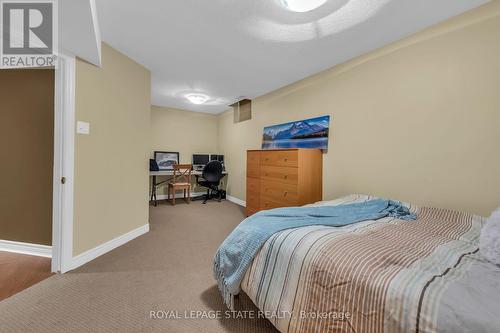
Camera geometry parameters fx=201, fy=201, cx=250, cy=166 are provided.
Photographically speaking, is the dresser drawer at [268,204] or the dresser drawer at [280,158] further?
the dresser drawer at [268,204]

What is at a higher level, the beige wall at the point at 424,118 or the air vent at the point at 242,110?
the air vent at the point at 242,110

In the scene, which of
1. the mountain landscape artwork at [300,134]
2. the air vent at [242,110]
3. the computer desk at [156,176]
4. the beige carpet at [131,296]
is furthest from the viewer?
the air vent at [242,110]

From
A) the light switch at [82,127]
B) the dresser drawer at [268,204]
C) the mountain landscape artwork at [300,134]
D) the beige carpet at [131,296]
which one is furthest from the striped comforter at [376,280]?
the light switch at [82,127]

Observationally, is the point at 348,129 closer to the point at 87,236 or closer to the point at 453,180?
the point at 453,180

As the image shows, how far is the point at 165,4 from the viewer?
1.65m

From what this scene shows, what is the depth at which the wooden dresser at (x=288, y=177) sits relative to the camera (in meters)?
2.68

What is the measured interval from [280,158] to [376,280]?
2.17 meters

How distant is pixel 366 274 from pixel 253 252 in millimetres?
621

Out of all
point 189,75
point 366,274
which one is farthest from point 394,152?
point 189,75

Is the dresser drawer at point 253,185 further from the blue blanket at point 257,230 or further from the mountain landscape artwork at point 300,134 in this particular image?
the blue blanket at point 257,230

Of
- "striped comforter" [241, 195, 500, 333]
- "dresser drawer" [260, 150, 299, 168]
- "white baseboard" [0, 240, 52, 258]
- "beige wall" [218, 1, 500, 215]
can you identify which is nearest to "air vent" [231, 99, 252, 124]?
"dresser drawer" [260, 150, 299, 168]

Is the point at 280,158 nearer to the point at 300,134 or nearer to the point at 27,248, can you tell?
the point at 300,134

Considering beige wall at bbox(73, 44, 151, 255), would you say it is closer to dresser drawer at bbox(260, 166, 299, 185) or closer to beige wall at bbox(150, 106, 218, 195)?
dresser drawer at bbox(260, 166, 299, 185)

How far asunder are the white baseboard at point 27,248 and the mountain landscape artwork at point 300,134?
3275 millimetres
